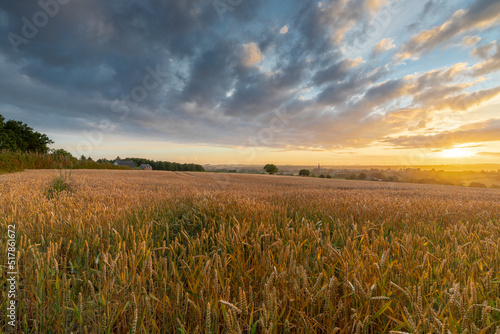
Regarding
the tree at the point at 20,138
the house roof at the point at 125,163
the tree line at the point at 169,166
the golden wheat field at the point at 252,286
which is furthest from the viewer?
the house roof at the point at 125,163

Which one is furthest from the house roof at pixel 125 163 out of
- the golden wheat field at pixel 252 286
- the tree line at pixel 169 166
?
the golden wheat field at pixel 252 286

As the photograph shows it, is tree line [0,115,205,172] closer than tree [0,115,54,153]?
Yes

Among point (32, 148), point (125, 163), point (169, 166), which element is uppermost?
point (32, 148)

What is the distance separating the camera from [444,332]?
1.02m

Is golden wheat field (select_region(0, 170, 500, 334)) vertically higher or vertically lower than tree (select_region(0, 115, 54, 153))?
lower

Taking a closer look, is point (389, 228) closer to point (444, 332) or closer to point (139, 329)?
point (444, 332)

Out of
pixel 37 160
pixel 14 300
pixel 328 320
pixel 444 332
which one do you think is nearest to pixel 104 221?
pixel 14 300

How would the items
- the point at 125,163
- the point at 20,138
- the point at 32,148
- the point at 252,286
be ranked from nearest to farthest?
the point at 252,286
the point at 20,138
the point at 32,148
the point at 125,163

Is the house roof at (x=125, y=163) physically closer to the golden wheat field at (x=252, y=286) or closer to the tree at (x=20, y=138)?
the tree at (x=20, y=138)

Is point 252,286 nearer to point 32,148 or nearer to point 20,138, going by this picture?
point 20,138

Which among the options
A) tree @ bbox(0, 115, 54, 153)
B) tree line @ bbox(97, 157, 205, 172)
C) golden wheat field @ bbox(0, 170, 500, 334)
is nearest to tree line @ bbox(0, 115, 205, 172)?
tree @ bbox(0, 115, 54, 153)

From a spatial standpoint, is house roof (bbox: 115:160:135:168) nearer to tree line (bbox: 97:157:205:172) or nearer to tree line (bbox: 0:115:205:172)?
tree line (bbox: 97:157:205:172)

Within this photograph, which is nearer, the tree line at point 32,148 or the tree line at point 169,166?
the tree line at point 32,148

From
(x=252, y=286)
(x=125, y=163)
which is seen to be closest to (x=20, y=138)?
(x=125, y=163)
